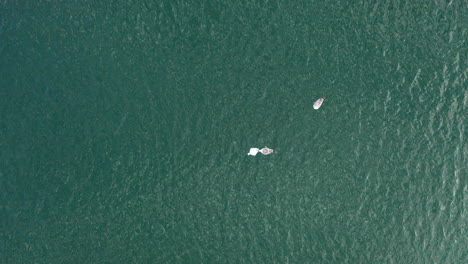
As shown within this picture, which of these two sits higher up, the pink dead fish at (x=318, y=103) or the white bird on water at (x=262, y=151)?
the pink dead fish at (x=318, y=103)

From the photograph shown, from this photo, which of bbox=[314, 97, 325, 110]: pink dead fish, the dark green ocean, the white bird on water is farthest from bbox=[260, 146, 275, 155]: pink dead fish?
bbox=[314, 97, 325, 110]: pink dead fish

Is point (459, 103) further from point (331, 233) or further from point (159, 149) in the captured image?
point (159, 149)

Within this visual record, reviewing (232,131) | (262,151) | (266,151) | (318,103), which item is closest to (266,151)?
(266,151)

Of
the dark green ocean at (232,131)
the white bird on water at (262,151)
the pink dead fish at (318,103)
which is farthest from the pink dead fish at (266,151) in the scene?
the pink dead fish at (318,103)

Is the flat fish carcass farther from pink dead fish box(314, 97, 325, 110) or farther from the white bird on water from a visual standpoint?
pink dead fish box(314, 97, 325, 110)

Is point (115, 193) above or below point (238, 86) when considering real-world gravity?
below

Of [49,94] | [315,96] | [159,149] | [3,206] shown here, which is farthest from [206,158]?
[3,206]

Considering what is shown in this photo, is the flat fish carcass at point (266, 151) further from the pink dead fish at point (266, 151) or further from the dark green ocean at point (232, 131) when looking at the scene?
A: the dark green ocean at point (232, 131)

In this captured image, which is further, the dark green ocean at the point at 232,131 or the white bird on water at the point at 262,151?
the white bird on water at the point at 262,151

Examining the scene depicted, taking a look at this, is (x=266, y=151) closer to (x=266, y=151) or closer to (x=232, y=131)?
(x=266, y=151)
